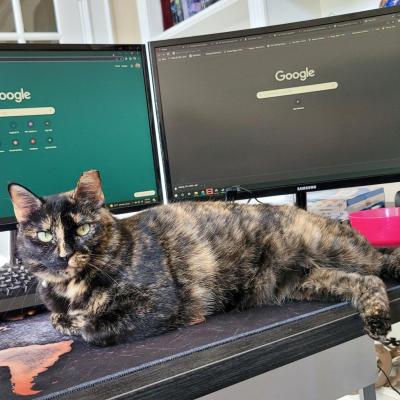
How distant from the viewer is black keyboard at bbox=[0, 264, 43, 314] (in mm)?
753

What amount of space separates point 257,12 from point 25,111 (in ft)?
3.58

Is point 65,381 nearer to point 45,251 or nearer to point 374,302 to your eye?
point 45,251

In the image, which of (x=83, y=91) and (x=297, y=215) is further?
(x=83, y=91)

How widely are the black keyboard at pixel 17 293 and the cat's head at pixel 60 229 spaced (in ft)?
0.40

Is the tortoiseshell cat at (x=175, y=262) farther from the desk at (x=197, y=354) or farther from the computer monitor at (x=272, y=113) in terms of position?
the computer monitor at (x=272, y=113)

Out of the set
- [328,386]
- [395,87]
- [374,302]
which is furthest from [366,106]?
[328,386]

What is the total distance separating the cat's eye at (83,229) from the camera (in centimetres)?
64

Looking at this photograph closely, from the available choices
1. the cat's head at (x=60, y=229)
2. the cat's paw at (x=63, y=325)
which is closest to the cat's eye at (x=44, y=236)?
the cat's head at (x=60, y=229)

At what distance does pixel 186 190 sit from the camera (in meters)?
1.06

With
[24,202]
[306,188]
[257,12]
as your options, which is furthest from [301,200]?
[257,12]

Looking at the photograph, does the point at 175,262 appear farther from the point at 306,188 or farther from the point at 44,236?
the point at 306,188

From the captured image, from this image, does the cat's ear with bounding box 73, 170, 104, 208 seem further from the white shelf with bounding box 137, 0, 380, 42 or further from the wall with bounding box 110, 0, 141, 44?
the wall with bounding box 110, 0, 141, 44

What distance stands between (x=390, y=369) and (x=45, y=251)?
1.23 meters

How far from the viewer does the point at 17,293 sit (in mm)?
763
